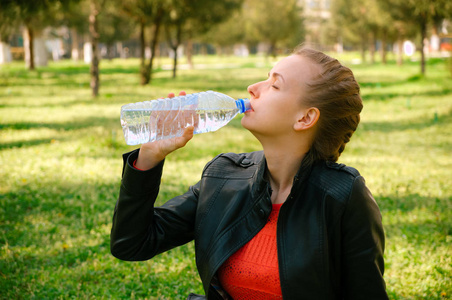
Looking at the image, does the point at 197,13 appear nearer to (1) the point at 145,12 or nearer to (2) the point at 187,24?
(1) the point at 145,12

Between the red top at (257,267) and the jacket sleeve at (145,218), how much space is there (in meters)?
0.36

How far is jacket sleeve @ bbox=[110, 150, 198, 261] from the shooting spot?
6.93 ft

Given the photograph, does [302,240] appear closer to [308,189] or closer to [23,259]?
[308,189]

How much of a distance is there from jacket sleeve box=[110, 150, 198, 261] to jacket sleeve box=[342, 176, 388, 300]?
819 millimetres

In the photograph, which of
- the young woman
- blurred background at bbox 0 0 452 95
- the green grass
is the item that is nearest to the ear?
the young woman

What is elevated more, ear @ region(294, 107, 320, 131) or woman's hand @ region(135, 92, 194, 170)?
ear @ region(294, 107, 320, 131)

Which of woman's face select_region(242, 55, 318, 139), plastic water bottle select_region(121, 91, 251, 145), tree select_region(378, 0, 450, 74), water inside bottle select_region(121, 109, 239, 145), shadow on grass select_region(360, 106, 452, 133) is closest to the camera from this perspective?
woman's face select_region(242, 55, 318, 139)

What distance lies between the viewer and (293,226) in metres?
2.08

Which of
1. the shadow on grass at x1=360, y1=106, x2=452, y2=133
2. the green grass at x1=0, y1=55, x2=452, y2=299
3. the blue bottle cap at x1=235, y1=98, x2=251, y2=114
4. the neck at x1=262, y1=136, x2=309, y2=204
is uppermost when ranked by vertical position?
the blue bottle cap at x1=235, y1=98, x2=251, y2=114

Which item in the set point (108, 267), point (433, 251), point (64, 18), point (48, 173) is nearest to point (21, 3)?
point (48, 173)

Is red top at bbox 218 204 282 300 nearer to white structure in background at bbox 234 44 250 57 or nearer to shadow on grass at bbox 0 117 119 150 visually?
shadow on grass at bbox 0 117 119 150

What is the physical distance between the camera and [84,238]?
5.04 metres

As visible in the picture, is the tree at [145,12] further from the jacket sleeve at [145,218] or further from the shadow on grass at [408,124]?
the jacket sleeve at [145,218]

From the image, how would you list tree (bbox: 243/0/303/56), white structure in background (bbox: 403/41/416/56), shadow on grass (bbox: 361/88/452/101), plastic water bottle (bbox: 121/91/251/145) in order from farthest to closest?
white structure in background (bbox: 403/41/416/56), tree (bbox: 243/0/303/56), shadow on grass (bbox: 361/88/452/101), plastic water bottle (bbox: 121/91/251/145)
